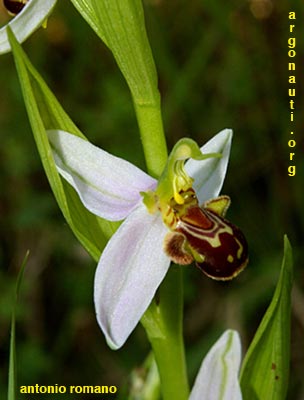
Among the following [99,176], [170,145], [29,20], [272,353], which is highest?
[29,20]

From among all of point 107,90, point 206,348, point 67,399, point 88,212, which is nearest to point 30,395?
point 67,399

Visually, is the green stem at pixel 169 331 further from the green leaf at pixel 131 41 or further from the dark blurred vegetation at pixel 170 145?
the dark blurred vegetation at pixel 170 145

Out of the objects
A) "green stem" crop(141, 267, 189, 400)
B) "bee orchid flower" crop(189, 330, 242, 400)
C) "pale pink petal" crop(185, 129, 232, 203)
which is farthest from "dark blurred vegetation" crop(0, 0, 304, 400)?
"bee orchid flower" crop(189, 330, 242, 400)

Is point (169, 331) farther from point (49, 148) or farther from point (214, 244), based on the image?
point (49, 148)

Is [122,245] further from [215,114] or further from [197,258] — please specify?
[215,114]

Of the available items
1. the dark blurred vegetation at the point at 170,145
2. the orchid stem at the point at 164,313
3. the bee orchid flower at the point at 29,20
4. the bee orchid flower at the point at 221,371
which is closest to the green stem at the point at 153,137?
the orchid stem at the point at 164,313

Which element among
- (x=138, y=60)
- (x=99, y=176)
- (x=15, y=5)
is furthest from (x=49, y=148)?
(x=15, y=5)
